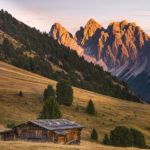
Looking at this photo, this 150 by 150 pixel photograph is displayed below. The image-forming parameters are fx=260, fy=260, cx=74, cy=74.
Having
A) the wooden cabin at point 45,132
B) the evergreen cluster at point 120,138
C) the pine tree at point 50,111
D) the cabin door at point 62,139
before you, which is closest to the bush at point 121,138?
the evergreen cluster at point 120,138

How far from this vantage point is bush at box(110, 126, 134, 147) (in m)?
50.2

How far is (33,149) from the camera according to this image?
1007 inches

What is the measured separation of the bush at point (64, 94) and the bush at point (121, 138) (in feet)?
109

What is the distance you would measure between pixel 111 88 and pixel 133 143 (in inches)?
5636

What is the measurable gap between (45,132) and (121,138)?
2086cm

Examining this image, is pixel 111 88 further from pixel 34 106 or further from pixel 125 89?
pixel 34 106

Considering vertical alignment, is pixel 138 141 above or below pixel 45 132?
below

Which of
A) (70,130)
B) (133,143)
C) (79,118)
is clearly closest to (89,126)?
(79,118)

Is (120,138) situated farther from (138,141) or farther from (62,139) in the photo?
(62,139)

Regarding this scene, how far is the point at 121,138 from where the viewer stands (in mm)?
50469

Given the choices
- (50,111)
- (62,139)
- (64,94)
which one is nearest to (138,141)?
(50,111)

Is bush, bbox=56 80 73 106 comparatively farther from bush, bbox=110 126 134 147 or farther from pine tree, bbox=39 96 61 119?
bush, bbox=110 126 134 147

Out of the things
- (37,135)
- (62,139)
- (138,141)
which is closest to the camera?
(37,135)

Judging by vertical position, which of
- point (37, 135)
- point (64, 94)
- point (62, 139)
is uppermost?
point (64, 94)
